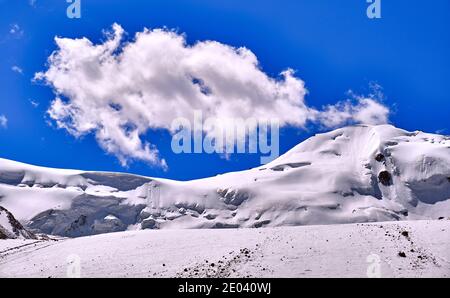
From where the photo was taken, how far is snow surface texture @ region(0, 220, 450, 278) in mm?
36094

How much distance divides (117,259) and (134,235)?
1035cm

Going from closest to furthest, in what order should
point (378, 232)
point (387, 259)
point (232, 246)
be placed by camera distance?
1. point (387, 259)
2. point (232, 246)
3. point (378, 232)

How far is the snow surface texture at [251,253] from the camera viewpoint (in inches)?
1421

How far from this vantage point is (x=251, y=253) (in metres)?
41.4

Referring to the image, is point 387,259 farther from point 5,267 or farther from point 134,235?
point 5,267

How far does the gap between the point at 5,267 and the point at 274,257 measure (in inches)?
797
